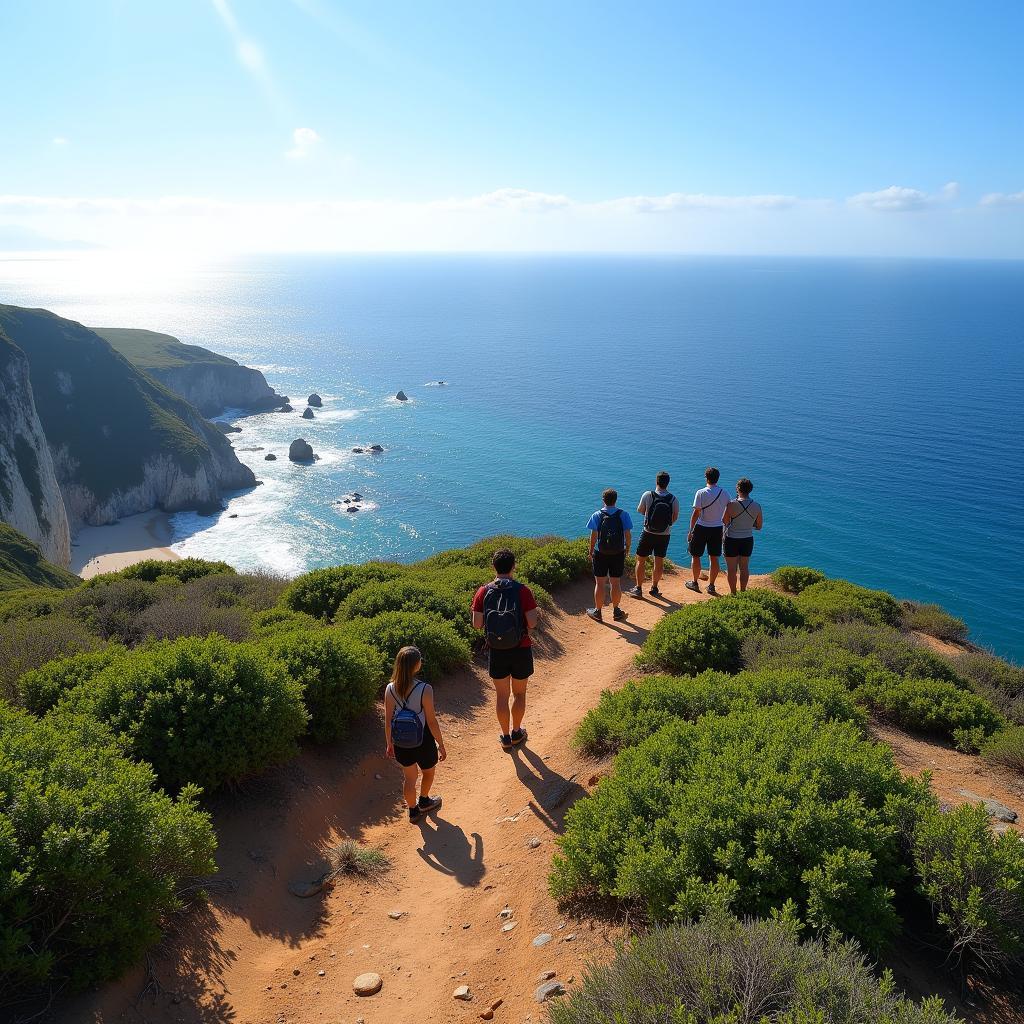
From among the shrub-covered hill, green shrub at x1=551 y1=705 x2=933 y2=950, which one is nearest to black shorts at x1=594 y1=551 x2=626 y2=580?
green shrub at x1=551 y1=705 x2=933 y2=950

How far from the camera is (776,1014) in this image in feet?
9.73

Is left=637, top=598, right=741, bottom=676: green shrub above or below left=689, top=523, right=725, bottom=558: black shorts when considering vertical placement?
below

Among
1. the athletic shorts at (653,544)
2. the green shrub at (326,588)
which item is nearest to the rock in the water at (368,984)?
the green shrub at (326,588)

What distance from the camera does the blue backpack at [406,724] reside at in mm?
6699

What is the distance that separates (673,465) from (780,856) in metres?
63.2

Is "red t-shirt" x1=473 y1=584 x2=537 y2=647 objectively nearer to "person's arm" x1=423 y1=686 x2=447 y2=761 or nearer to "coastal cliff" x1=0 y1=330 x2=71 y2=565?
"person's arm" x1=423 y1=686 x2=447 y2=761

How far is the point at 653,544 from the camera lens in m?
13.6

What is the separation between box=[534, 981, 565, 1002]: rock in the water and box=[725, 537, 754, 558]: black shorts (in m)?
9.76

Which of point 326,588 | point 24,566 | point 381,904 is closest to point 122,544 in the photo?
point 24,566

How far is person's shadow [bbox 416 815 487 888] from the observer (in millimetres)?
6273

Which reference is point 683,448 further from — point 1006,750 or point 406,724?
point 406,724

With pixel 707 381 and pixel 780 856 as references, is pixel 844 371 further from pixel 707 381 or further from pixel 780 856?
pixel 780 856

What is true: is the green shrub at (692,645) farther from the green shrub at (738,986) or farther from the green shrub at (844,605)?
the green shrub at (738,986)

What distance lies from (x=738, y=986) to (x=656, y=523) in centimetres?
991
